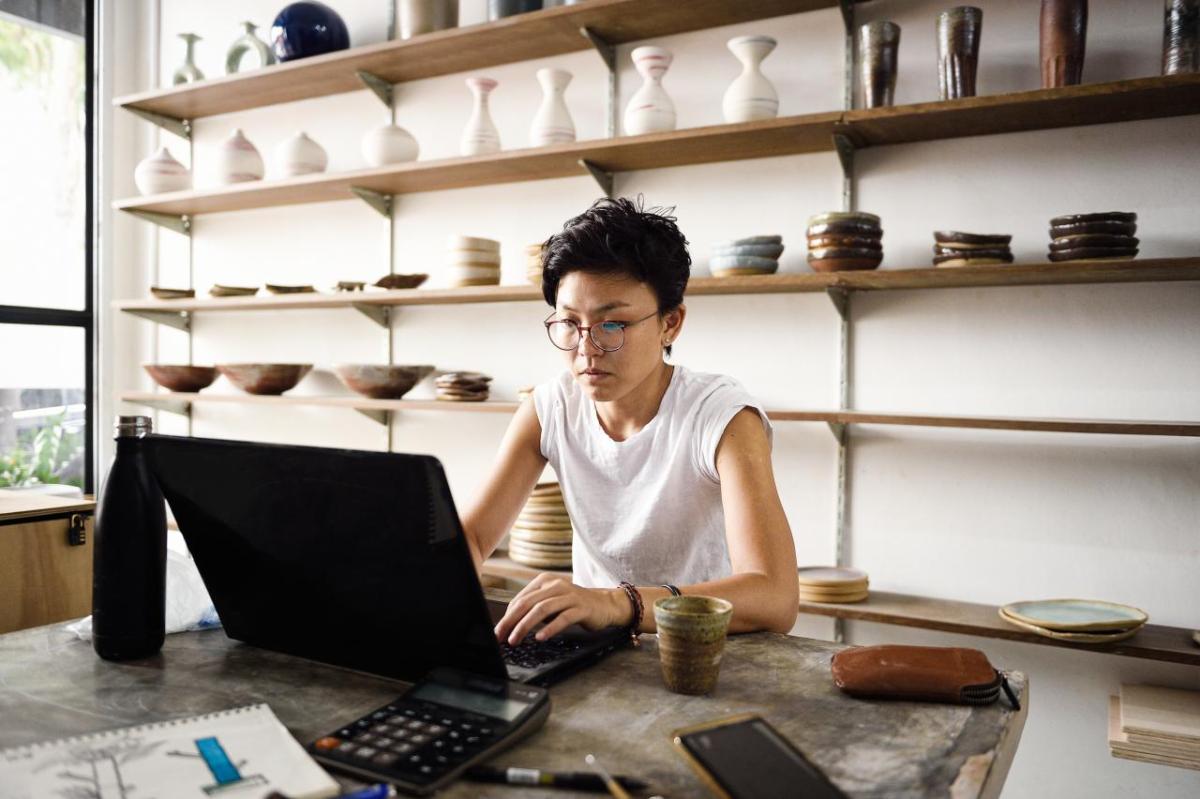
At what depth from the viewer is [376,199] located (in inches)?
127

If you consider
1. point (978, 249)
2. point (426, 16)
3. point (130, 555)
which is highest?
point (426, 16)

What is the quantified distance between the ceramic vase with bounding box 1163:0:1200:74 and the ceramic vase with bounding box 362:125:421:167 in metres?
2.15

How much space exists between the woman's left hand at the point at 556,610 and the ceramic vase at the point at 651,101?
68.6 inches

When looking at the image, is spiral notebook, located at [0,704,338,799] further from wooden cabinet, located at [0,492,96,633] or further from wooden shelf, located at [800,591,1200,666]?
wooden shelf, located at [800,591,1200,666]

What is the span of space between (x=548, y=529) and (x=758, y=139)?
1.25 m

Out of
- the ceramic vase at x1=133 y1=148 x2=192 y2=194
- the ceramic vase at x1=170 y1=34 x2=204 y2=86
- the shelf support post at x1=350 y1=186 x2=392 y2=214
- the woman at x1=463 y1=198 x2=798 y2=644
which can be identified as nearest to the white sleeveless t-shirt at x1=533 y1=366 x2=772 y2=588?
the woman at x1=463 y1=198 x2=798 y2=644

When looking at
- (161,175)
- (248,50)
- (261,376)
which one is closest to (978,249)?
(261,376)

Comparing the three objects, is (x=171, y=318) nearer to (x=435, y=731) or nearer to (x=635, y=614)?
(x=635, y=614)

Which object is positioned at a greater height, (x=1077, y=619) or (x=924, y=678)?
(x=924, y=678)

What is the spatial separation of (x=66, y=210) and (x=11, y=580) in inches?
104

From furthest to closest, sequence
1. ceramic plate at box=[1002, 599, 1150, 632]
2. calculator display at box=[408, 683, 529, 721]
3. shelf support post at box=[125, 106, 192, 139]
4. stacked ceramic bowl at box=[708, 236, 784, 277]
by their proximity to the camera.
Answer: shelf support post at box=[125, 106, 192, 139] → stacked ceramic bowl at box=[708, 236, 784, 277] → ceramic plate at box=[1002, 599, 1150, 632] → calculator display at box=[408, 683, 529, 721]

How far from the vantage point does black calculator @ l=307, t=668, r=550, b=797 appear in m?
0.75

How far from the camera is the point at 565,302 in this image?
5.17ft

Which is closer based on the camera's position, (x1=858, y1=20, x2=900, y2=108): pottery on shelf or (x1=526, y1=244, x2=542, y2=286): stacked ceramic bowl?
(x1=858, y1=20, x2=900, y2=108): pottery on shelf
